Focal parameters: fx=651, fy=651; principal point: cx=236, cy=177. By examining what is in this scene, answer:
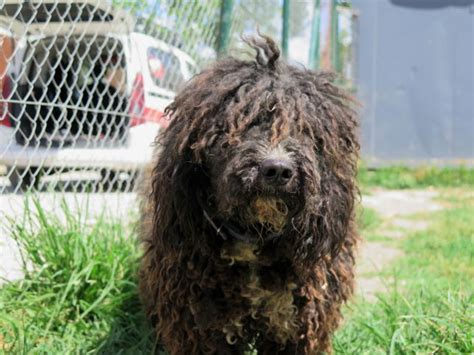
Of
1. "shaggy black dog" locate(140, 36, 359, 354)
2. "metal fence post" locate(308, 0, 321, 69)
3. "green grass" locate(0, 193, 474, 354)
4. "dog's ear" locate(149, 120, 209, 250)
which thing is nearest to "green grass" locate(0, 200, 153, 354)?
"green grass" locate(0, 193, 474, 354)

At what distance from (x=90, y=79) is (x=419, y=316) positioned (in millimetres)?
2892

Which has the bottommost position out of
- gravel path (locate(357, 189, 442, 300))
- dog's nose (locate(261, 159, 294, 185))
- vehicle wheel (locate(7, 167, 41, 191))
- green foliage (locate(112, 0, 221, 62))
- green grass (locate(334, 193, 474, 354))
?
gravel path (locate(357, 189, 442, 300))

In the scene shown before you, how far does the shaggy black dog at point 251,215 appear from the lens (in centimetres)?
240

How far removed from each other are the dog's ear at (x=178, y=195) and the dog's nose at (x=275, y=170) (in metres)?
0.38

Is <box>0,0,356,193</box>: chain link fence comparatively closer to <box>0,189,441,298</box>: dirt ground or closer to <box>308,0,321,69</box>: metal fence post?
<box>0,189,441,298</box>: dirt ground

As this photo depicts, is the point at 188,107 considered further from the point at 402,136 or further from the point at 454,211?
the point at 402,136

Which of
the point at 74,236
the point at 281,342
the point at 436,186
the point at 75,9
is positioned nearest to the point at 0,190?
the point at 74,236

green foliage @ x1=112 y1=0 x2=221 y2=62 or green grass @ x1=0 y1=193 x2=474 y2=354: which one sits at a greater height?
green foliage @ x1=112 y1=0 x2=221 y2=62

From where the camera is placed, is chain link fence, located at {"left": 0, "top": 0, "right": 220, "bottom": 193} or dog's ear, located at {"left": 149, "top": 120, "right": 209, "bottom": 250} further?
chain link fence, located at {"left": 0, "top": 0, "right": 220, "bottom": 193}

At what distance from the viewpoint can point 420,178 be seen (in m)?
9.68

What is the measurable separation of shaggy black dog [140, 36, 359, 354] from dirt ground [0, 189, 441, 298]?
1.09 meters

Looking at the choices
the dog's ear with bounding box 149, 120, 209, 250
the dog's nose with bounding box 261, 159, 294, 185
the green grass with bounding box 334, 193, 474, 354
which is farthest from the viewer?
the green grass with bounding box 334, 193, 474, 354

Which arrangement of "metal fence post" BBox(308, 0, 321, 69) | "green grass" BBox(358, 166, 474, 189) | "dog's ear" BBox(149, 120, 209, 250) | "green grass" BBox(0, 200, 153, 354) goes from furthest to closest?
1. "green grass" BBox(358, 166, 474, 189)
2. "metal fence post" BBox(308, 0, 321, 69)
3. "green grass" BBox(0, 200, 153, 354)
4. "dog's ear" BBox(149, 120, 209, 250)

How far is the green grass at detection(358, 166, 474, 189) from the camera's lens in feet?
30.8
